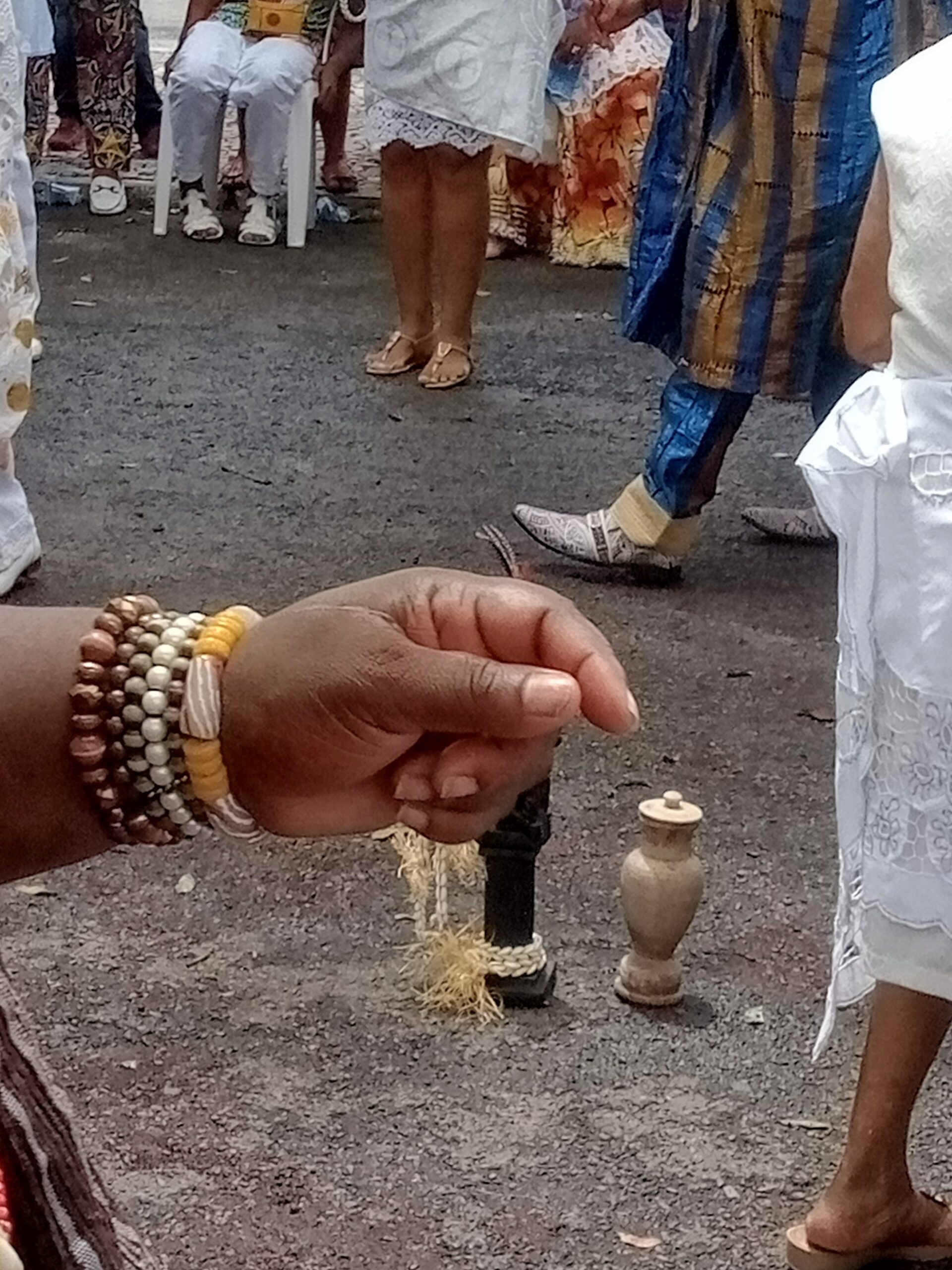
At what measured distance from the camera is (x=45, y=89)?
22.2 ft

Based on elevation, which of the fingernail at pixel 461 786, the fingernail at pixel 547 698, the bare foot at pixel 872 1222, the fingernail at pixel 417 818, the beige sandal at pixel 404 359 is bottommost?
the beige sandal at pixel 404 359

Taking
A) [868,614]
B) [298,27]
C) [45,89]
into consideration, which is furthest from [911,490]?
[45,89]

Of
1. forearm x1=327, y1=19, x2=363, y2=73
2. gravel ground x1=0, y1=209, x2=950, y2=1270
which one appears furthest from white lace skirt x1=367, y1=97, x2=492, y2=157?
forearm x1=327, y1=19, x2=363, y2=73

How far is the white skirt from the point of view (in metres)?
1.53

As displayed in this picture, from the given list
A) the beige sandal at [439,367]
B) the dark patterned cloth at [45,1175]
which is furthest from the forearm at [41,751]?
the beige sandal at [439,367]

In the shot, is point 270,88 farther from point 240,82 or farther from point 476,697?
point 476,697

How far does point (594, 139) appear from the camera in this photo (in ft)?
19.2

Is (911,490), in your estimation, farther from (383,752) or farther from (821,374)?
(821,374)

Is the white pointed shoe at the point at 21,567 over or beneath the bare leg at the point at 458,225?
beneath

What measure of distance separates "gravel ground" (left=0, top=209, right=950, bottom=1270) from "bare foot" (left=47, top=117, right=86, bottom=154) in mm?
3966

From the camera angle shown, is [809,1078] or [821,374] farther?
[821,374]

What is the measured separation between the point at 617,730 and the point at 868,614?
76 centimetres

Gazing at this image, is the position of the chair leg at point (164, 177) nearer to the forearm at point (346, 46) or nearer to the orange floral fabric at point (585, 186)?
the forearm at point (346, 46)

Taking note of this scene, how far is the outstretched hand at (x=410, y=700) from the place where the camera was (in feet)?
2.77
